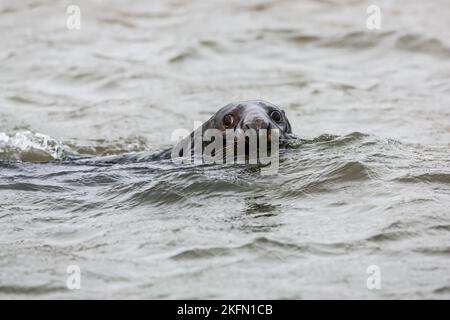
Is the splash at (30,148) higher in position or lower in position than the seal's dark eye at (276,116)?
lower

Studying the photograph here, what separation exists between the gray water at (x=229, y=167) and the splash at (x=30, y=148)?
0.02 meters

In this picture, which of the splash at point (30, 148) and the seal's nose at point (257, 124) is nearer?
the seal's nose at point (257, 124)

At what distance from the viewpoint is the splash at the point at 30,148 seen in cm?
851

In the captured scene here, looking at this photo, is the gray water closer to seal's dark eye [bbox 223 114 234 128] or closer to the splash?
the splash

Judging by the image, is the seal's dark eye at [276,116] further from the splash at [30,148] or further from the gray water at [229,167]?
the splash at [30,148]

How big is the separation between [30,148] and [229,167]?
109 inches

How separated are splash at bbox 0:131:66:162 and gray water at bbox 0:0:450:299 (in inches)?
0.8

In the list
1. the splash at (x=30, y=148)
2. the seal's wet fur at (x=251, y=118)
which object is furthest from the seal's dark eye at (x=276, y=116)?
the splash at (x=30, y=148)

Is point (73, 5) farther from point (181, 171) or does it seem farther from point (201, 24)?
point (181, 171)

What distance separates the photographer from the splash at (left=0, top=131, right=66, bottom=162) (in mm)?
8508

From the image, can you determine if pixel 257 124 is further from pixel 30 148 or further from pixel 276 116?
pixel 30 148

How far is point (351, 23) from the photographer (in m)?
14.8
